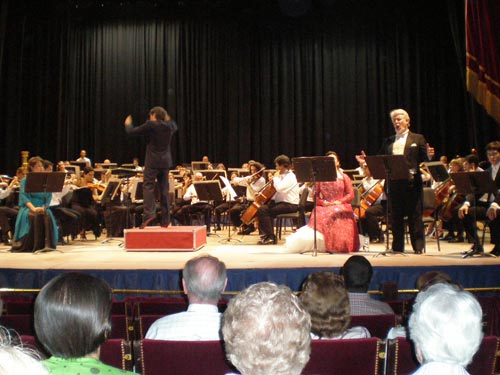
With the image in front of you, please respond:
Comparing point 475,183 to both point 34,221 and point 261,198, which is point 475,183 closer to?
point 261,198

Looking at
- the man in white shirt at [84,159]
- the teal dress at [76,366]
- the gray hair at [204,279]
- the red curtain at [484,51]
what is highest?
the red curtain at [484,51]

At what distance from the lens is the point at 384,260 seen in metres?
6.67

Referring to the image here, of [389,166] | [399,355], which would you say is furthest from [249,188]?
[399,355]

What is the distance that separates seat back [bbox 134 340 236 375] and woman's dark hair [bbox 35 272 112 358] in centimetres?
61

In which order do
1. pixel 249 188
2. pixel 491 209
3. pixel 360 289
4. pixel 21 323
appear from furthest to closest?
pixel 249 188 < pixel 491 209 < pixel 360 289 < pixel 21 323

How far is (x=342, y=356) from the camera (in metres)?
2.37

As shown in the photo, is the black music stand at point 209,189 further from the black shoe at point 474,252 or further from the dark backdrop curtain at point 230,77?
the dark backdrop curtain at point 230,77

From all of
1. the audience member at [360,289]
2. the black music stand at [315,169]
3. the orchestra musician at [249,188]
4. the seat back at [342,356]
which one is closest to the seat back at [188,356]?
the seat back at [342,356]

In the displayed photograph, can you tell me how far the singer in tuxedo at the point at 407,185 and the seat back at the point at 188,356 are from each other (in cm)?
542

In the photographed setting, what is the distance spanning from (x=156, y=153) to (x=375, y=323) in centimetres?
569

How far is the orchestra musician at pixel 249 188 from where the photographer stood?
10.5 metres

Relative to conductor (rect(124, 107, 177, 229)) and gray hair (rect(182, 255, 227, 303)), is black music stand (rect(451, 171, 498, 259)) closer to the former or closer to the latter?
conductor (rect(124, 107, 177, 229))

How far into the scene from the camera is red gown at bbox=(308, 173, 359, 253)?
8.08 meters

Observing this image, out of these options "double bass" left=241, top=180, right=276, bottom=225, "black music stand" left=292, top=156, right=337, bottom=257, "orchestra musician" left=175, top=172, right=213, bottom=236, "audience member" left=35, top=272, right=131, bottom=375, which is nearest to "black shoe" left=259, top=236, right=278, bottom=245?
"double bass" left=241, top=180, right=276, bottom=225
